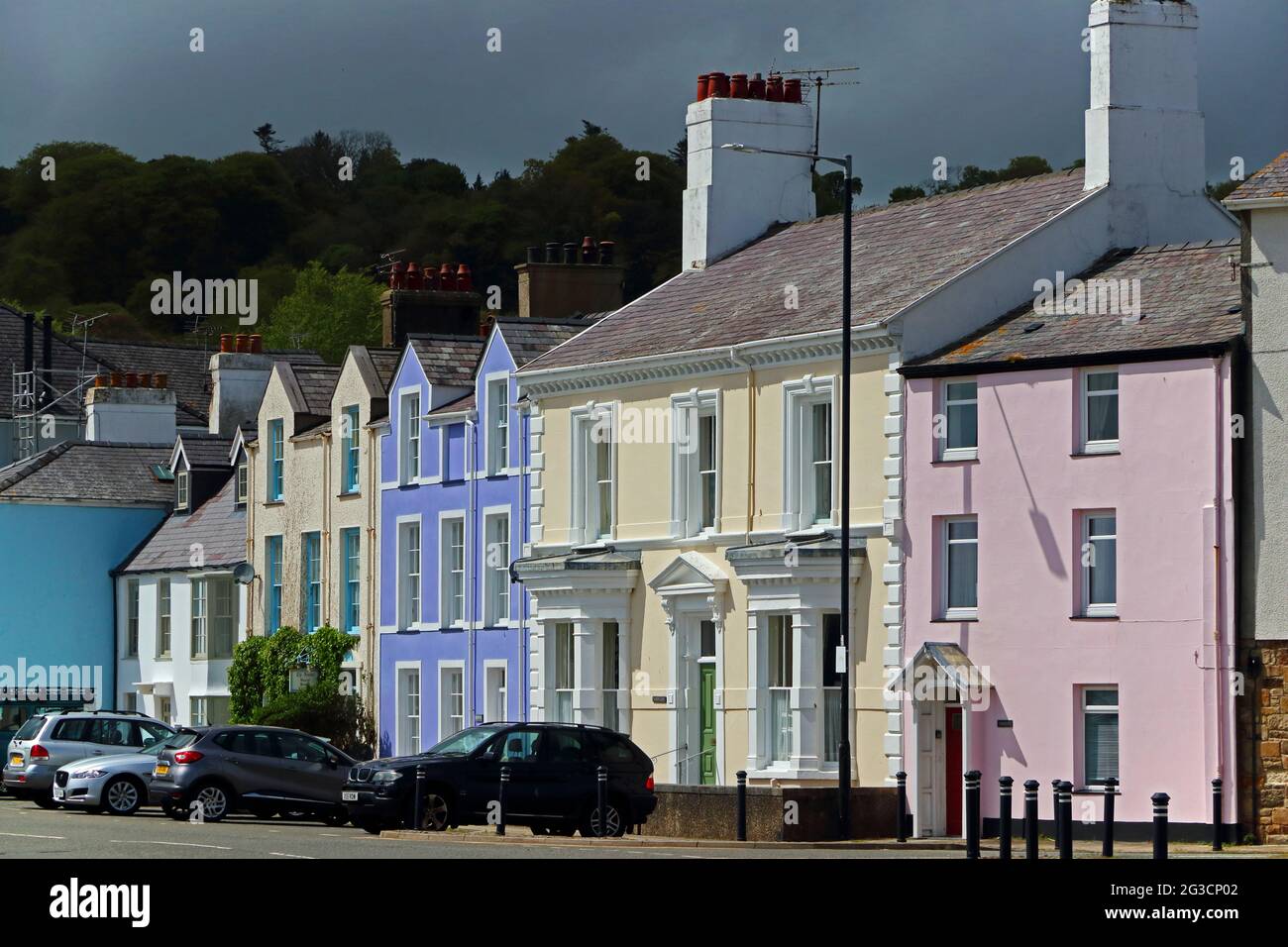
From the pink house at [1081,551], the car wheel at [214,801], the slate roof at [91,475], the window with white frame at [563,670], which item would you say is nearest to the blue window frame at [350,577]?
the window with white frame at [563,670]

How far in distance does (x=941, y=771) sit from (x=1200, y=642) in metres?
5.14

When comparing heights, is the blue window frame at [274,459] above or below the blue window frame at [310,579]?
above

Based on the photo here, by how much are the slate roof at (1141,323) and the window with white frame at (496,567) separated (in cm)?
1199

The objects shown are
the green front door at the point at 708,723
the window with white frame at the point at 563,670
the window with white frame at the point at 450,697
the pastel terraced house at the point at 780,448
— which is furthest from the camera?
the window with white frame at the point at 450,697

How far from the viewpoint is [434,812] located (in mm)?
35750

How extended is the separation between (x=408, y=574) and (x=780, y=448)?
40.8 feet

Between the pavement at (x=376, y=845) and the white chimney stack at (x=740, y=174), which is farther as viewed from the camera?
the white chimney stack at (x=740, y=174)

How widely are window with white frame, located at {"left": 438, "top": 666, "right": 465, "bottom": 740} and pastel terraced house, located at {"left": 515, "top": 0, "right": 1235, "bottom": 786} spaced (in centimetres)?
380

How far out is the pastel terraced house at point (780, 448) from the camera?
4175cm

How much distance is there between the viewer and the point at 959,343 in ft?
136

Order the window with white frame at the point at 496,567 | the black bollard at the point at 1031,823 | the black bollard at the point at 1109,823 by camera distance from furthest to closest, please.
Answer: the window with white frame at the point at 496,567 → the black bollard at the point at 1109,823 → the black bollard at the point at 1031,823

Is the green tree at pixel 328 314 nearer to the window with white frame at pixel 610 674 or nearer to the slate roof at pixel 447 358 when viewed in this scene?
the slate roof at pixel 447 358
